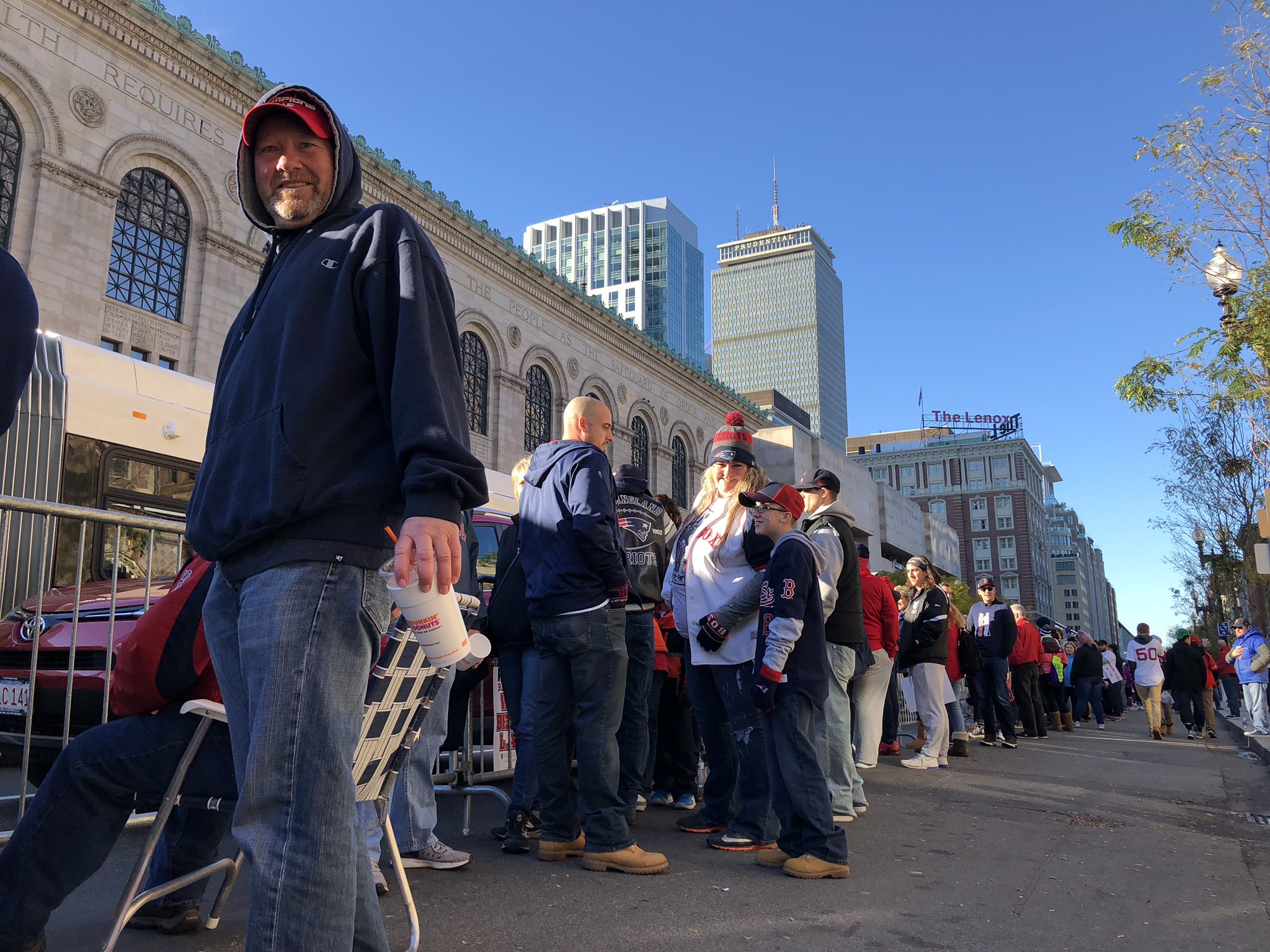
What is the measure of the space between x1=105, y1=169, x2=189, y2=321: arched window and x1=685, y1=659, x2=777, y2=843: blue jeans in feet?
66.3

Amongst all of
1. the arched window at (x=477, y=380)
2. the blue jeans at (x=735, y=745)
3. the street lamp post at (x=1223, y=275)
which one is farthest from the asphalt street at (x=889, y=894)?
the arched window at (x=477, y=380)

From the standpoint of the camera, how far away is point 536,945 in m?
3.15

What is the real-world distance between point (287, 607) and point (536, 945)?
1.93 m

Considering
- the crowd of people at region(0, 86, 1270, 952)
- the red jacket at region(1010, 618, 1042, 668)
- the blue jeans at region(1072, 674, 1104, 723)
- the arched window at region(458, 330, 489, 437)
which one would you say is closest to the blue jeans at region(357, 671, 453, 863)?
the crowd of people at region(0, 86, 1270, 952)

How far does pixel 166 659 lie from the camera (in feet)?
9.19

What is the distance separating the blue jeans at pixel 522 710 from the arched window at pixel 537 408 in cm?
2851

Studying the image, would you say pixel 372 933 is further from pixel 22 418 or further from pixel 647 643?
pixel 22 418

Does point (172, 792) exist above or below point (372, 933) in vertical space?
above

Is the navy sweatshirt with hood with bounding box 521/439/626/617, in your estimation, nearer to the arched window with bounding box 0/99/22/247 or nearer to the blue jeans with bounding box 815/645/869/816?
the blue jeans with bounding box 815/645/869/816

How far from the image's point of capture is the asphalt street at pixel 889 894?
3301 millimetres

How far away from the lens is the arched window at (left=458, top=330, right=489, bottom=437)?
3166 centimetres

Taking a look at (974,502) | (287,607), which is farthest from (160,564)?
(974,502)

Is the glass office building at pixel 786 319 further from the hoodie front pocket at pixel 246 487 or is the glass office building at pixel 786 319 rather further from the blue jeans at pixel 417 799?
the hoodie front pocket at pixel 246 487

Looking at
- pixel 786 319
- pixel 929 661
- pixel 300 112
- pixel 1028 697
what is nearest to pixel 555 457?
pixel 300 112
